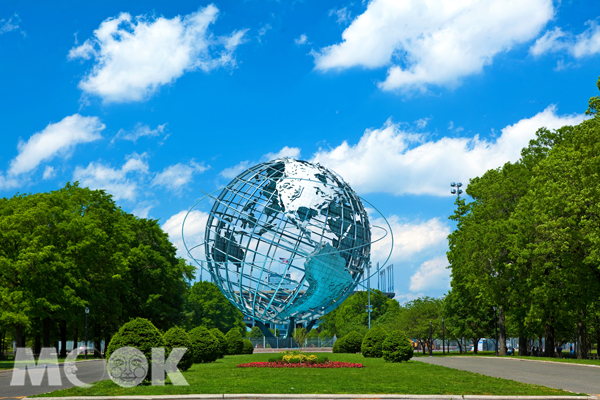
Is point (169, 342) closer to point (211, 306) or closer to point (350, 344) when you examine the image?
point (350, 344)

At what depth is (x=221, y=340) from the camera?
32.8 metres

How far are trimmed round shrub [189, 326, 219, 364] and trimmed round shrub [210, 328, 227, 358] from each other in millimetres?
1917

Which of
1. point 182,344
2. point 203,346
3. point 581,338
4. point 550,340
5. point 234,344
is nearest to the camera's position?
point 182,344

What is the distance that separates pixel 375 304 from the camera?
8631 cm

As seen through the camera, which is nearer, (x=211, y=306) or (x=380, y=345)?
(x=380, y=345)

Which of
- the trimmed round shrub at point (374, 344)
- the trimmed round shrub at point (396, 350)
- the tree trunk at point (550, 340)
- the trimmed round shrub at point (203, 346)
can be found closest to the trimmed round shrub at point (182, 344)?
the trimmed round shrub at point (203, 346)

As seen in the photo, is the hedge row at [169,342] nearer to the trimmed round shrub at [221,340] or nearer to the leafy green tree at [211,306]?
the trimmed round shrub at [221,340]

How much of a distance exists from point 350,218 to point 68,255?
18726mm

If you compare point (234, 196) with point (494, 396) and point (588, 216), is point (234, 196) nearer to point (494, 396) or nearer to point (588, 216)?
point (588, 216)

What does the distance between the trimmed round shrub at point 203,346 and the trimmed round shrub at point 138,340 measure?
1179cm

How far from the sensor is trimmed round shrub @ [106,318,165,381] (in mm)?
14047

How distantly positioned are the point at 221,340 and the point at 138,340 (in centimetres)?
1935

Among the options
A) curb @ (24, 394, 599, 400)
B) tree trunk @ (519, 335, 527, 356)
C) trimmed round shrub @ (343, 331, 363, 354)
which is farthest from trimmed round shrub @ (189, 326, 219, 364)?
tree trunk @ (519, 335, 527, 356)

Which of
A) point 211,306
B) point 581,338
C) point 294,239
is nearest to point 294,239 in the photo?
point 294,239
